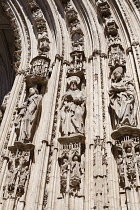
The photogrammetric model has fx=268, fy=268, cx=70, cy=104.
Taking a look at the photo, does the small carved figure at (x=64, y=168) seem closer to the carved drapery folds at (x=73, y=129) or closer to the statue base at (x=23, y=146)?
the carved drapery folds at (x=73, y=129)

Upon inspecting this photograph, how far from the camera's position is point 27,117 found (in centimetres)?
471

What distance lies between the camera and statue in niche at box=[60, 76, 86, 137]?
4344mm

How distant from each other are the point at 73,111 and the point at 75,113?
57mm

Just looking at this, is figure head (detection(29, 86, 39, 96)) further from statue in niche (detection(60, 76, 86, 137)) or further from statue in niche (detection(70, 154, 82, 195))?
statue in niche (detection(70, 154, 82, 195))

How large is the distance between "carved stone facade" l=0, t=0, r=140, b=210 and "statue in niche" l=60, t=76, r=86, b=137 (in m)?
0.02

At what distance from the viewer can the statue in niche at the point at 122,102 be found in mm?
4152

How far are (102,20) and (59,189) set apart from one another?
4481 millimetres

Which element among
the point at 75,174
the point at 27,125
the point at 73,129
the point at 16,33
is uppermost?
the point at 16,33

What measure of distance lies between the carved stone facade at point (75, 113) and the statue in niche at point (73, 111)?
2cm

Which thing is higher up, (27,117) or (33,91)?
(33,91)

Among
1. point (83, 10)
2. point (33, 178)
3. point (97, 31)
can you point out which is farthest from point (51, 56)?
point (33, 178)

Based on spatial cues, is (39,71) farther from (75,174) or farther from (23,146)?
(75,174)

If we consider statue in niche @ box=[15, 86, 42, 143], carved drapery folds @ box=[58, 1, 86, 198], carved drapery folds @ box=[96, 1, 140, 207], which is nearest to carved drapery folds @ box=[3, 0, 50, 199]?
statue in niche @ box=[15, 86, 42, 143]

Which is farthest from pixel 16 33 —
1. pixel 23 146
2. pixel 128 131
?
pixel 128 131
